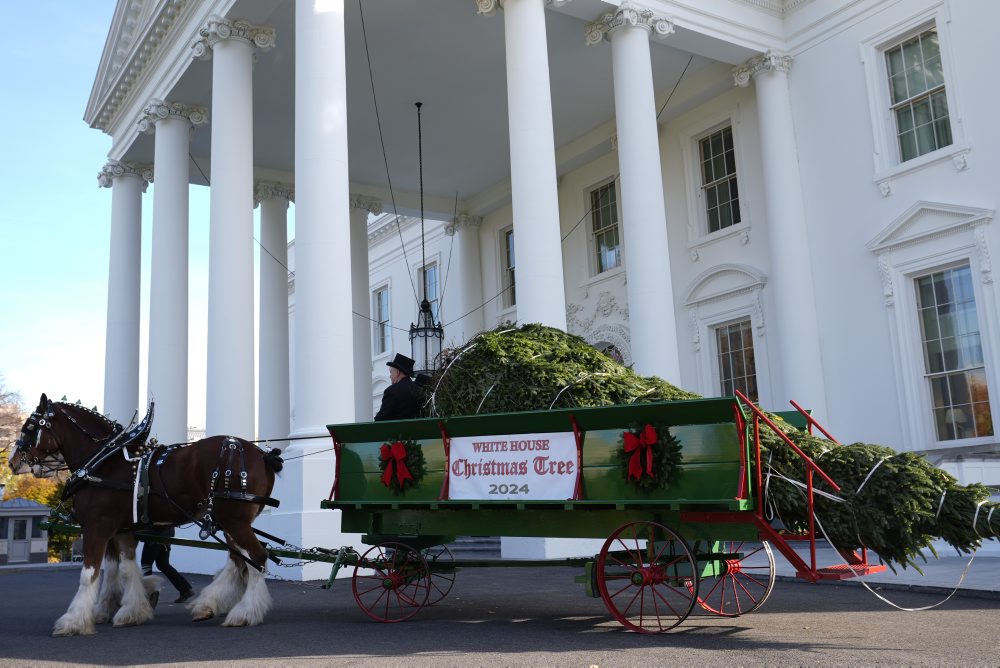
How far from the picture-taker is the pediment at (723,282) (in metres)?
16.4

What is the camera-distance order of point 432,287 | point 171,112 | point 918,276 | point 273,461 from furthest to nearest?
point 432,287 < point 171,112 < point 918,276 < point 273,461

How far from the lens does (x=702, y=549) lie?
6.77 metres

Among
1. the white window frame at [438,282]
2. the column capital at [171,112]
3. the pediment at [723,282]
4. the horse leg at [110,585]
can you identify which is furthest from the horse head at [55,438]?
the white window frame at [438,282]

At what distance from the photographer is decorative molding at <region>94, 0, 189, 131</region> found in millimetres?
16045

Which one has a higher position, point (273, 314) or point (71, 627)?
point (273, 314)

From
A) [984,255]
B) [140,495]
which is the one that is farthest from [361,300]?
[140,495]

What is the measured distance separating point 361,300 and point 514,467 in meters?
16.9

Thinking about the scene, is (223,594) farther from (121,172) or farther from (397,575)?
(121,172)

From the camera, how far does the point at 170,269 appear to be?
53.6ft

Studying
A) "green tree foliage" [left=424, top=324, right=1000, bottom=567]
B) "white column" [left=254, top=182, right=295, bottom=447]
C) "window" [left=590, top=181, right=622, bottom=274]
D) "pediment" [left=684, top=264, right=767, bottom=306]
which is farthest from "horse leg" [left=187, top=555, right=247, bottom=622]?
"window" [left=590, top=181, right=622, bottom=274]

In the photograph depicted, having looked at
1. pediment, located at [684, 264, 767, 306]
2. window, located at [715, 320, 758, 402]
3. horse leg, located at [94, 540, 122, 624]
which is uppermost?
pediment, located at [684, 264, 767, 306]

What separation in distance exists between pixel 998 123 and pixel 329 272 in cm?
988

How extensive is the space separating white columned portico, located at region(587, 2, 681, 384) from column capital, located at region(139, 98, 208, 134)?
7.68 metres

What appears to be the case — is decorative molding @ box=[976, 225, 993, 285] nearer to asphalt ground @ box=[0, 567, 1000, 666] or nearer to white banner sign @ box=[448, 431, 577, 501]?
asphalt ground @ box=[0, 567, 1000, 666]
